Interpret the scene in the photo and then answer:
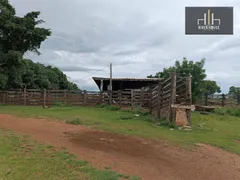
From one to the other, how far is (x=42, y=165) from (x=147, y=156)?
2401 millimetres

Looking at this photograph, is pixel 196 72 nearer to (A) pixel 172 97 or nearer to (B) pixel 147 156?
(A) pixel 172 97

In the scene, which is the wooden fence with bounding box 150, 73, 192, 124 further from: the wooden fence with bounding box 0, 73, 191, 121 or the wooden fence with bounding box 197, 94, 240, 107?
the wooden fence with bounding box 197, 94, 240, 107

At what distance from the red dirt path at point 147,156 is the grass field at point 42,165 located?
0.36 metres

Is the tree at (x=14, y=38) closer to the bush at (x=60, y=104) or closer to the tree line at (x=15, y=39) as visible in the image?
the tree line at (x=15, y=39)

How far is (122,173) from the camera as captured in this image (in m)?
4.77

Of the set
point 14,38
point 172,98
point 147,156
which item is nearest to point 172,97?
point 172,98

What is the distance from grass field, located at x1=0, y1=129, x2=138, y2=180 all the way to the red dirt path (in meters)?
0.36

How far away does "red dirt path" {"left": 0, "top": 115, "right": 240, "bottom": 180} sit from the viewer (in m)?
5.02

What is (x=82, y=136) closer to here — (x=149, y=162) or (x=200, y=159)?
(x=149, y=162)

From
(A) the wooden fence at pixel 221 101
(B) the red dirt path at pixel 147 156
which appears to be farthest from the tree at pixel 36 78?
(A) the wooden fence at pixel 221 101

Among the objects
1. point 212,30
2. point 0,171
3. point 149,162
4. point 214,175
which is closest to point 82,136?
point 149,162

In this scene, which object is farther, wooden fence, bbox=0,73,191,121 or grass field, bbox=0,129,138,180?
wooden fence, bbox=0,73,191,121

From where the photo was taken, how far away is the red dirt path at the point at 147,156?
5.02 m

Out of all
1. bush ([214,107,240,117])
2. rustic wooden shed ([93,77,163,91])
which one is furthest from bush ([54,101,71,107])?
bush ([214,107,240,117])
